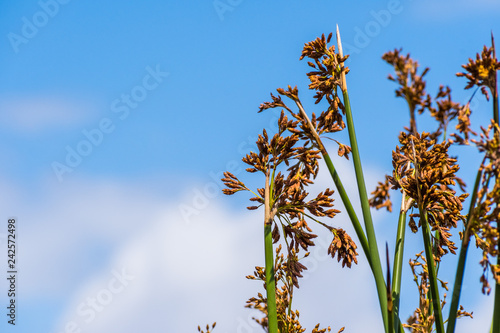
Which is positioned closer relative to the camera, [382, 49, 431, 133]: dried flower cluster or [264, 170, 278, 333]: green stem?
[382, 49, 431, 133]: dried flower cluster

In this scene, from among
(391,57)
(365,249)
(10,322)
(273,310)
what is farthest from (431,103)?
(10,322)

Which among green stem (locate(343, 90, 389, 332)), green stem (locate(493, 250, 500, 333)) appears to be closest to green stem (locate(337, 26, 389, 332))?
green stem (locate(343, 90, 389, 332))

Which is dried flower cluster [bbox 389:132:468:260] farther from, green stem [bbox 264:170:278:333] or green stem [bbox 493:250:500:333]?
green stem [bbox 264:170:278:333]

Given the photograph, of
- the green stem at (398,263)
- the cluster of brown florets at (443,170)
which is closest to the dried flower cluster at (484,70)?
the cluster of brown florets at (443,170)

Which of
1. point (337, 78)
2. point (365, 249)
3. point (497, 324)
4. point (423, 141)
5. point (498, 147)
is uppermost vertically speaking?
point (337, 78)

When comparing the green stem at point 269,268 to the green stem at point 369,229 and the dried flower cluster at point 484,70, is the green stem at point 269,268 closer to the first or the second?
the green stem at point 369,229

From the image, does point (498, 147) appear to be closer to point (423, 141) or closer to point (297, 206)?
point (423, 141)
